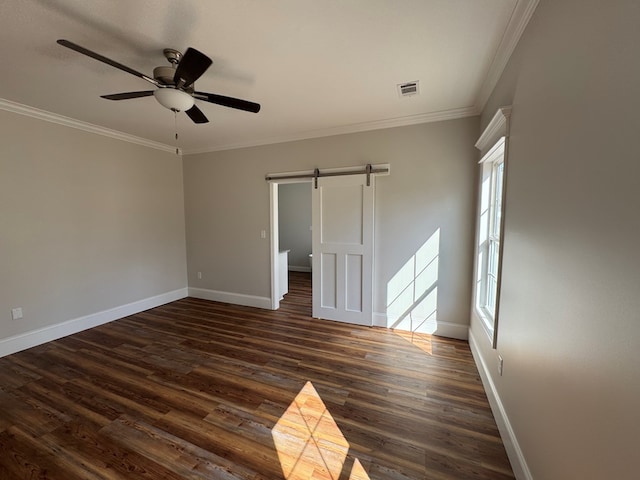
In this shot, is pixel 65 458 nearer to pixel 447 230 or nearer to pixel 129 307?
pixel 129 307

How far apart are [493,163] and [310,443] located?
2785 millimetres

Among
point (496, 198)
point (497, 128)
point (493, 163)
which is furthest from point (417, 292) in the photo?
point (497, 128)

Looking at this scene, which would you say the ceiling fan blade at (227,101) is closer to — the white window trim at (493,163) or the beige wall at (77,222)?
the white window trim at (493,163)

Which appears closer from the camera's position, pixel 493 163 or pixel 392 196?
pixel 493 163

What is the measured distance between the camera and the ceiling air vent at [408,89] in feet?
7.77

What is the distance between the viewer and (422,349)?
2.88 metres

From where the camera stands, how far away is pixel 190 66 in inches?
63.6

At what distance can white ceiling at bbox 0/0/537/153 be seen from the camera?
5.03 feet

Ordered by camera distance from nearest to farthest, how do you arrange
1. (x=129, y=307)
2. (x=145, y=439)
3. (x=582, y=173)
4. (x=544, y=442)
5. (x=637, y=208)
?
(x=637, y=208) → (x=582, y=173) → (x=544, y=442) → (x=145, y=439) → (x=129, y=307)

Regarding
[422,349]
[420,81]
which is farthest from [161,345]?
[420,81]

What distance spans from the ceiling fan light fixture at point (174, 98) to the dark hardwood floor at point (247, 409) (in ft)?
7.36

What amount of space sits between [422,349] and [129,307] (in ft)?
13.1

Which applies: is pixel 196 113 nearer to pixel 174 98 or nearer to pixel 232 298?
pixel 174 98

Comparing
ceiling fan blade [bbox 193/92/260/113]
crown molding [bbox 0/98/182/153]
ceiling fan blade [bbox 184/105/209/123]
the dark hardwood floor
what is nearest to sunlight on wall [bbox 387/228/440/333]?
the dark hardwood floor
